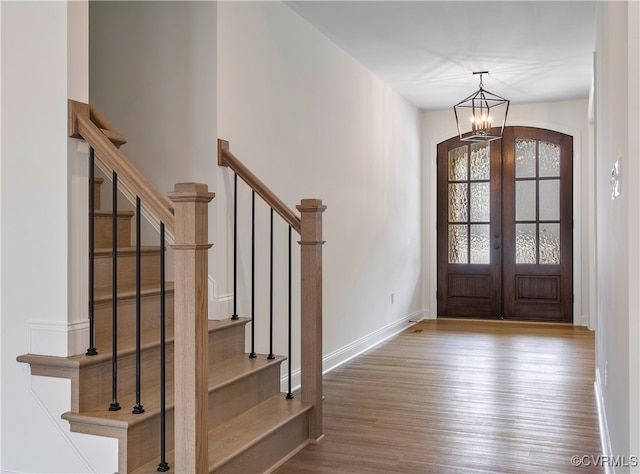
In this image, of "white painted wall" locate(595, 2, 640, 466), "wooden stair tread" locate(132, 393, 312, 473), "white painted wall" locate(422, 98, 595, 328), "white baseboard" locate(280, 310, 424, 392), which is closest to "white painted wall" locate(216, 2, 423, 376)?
"white baseboard" locate(280, 310, 424, 392)

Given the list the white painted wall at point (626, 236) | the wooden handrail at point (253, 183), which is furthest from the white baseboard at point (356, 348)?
the white painted wall at point (626, 236)

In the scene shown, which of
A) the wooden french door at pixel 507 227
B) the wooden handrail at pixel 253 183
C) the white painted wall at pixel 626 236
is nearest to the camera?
the white painted wall at pixel 626 236

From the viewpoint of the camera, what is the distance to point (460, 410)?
4.00 meters

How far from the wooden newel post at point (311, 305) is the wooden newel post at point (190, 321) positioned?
3.61 feet

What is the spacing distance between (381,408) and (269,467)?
1.24 m

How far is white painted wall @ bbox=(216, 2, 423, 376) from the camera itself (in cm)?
389

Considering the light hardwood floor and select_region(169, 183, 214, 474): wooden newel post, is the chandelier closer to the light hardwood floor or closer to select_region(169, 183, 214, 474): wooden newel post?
the light hardwood floor

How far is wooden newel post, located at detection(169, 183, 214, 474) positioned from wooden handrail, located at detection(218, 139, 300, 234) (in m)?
1.28

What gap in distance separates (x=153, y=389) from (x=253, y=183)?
133 centimetres

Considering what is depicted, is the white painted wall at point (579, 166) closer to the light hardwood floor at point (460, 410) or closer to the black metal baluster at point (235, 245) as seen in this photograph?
the light hardwood floor at point (460, 410)

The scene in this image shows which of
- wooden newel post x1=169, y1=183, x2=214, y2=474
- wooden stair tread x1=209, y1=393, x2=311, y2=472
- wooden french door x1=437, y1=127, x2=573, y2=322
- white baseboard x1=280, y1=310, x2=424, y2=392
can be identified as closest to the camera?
wooden newel post x1=169, y1=183, x2=214, y2=474

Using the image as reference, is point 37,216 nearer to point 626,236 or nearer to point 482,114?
point 626,236

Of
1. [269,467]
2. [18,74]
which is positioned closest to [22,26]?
[18,74]

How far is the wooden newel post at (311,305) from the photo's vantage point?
339 centimetres
